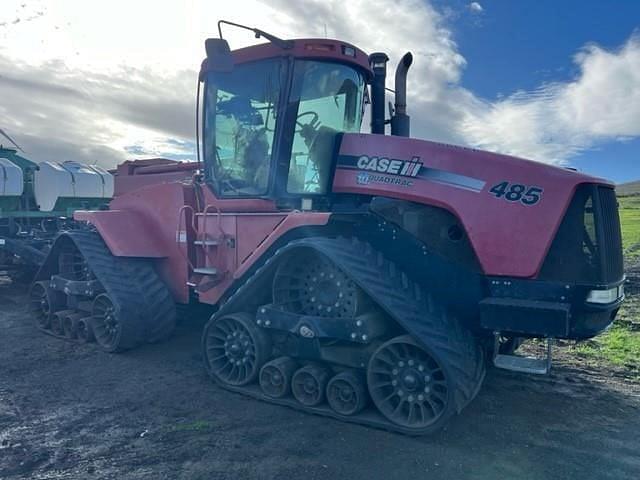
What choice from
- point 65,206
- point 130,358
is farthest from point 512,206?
point 65,206

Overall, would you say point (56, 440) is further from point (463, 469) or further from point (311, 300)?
point (463, 469)

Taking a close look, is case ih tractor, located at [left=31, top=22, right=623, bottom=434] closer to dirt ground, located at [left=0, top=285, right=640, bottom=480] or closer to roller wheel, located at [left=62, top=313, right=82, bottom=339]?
dirt ground, located at [left=0, top=285, right=640, bottom=480]

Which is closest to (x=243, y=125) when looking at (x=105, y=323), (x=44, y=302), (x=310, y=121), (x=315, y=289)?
(x=310, y=121)

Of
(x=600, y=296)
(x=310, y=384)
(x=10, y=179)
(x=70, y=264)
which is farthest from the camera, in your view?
(x=10, y=179)

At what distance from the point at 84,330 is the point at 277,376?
3.07 m

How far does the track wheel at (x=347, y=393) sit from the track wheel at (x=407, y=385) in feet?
0.32

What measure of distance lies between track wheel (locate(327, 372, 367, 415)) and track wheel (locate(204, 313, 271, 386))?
2.58 ft

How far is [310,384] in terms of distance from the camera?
4.46 metres

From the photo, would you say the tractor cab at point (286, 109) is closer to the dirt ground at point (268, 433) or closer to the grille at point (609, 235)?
the dirt ground at point (268, 433)

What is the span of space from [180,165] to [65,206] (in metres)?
5.33

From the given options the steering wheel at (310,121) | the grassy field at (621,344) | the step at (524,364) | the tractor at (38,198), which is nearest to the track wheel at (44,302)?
the tractor at (38,198)

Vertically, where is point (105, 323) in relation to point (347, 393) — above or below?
above

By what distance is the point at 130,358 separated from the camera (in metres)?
5.95

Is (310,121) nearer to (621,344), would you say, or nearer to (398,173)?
(398,173)
